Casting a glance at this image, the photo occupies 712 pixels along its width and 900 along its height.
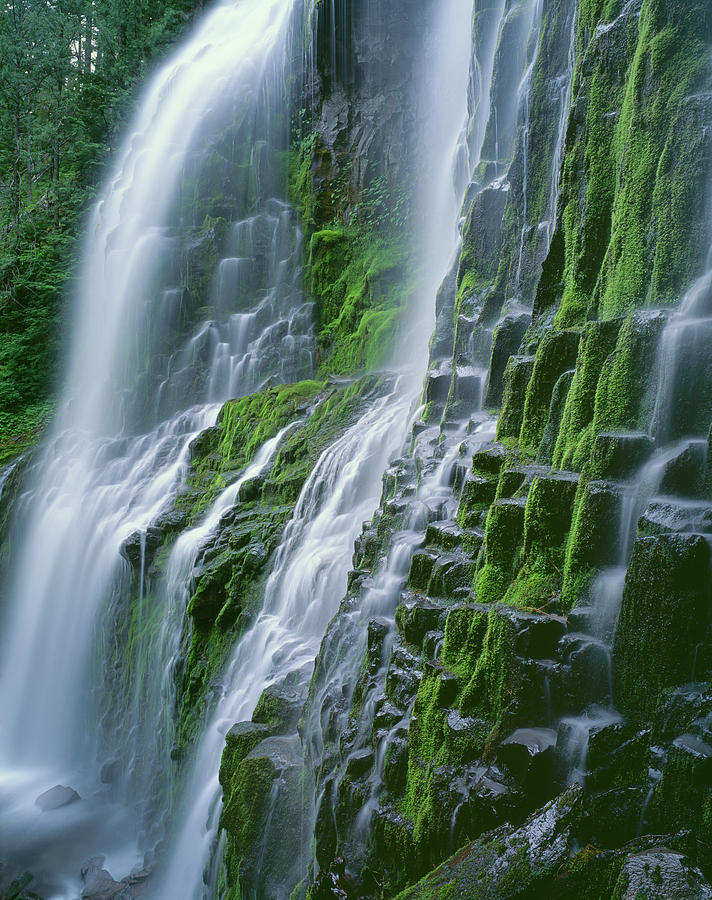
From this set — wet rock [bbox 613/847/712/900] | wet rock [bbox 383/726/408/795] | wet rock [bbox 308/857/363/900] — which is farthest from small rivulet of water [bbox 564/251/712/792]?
wet rock [bbox 308/857/363/900]

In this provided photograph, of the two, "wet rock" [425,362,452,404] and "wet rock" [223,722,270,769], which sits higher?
"wet rock" [425,362,452,404]

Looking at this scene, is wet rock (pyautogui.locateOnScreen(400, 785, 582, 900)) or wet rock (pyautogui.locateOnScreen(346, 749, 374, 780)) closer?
wet rock (pyautogui.locateOnScreen(400, 785, 582, 900))

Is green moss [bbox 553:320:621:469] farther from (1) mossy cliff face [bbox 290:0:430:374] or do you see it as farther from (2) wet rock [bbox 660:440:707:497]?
(1) mossy cliff face [bbox 290:0:430:374]

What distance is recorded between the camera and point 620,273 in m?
5.18

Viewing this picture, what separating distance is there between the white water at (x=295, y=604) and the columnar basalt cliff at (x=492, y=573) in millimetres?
47

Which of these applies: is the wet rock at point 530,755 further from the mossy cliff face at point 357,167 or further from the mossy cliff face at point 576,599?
the mossy cliff face at point 357,167

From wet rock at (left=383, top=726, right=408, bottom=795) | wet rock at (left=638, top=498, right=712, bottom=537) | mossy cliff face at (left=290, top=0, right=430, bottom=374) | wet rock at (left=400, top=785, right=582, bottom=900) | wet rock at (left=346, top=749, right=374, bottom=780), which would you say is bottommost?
wet rock at (left=346, top=749, right=374, bottom=780)

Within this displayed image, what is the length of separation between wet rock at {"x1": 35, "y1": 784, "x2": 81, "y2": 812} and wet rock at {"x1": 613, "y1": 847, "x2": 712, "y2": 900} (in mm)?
10460

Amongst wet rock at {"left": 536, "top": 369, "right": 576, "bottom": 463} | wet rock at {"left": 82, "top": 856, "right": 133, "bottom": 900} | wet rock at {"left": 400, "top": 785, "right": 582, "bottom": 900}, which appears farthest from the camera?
wet rock at {"left": 82, "top": 856, "right": 133, "bottom": 900}

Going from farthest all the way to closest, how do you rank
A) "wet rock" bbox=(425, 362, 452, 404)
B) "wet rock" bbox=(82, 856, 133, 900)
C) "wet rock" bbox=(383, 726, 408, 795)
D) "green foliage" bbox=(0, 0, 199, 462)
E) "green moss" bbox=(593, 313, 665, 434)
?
1. "green foliage" bbox=(0, 0, 199, 462)
2. "wet rock" bbox=(425, 362, 452, 404)
3. "wet rock" bbox=(82, 856, 133, 900)
4. "wet rock" bbox=(383, 726, 408, 795)
5. "green moss" bbox=(593, 313, 665, 434)

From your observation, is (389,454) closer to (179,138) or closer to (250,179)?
(250,179)

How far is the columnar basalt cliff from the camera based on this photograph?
3.77 m

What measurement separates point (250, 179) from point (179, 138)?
3.27 metres

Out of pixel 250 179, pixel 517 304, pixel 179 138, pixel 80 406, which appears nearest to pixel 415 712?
pixel 517 304
